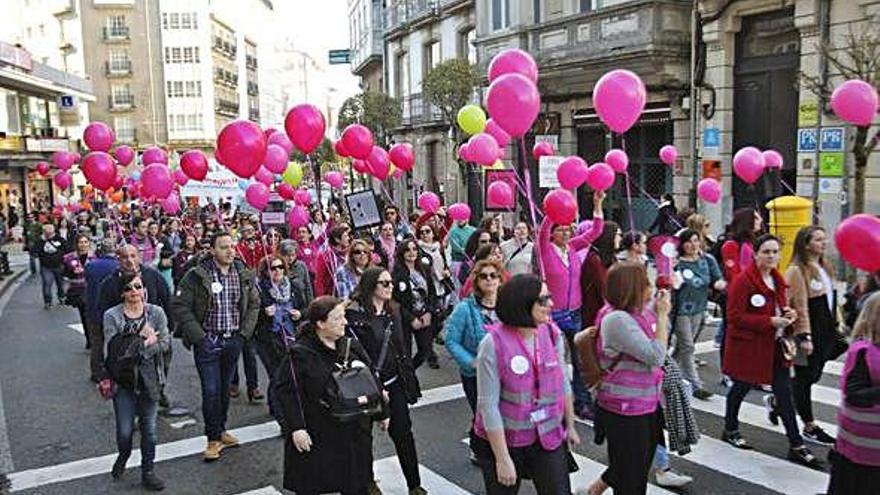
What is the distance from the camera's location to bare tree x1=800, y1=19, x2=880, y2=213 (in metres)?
11.3

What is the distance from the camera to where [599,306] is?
676 cm

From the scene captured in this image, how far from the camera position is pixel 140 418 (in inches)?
217

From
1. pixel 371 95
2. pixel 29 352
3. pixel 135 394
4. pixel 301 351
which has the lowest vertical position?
pixel 29 352

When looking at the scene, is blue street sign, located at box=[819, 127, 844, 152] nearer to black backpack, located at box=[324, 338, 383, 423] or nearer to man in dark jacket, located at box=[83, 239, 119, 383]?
man in dark jacket, located at box=[83, 239, 119, 383]

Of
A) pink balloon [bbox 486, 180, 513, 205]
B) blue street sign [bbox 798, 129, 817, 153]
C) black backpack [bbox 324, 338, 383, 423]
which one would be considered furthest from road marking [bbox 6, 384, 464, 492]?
blue street sign [bbox 798, 129, 817, 153]

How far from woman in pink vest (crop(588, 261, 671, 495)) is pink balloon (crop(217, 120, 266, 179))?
3.79 m

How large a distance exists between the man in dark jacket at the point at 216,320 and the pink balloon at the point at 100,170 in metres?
4.94

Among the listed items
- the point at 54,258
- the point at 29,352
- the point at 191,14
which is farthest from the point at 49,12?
the point at 29,352

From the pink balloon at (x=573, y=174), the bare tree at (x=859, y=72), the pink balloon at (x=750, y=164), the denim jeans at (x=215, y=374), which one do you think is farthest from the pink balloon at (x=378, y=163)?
the bare tree at (x=859, y=72)

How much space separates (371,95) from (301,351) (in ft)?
95.8

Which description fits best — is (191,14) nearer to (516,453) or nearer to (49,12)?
(49,12)

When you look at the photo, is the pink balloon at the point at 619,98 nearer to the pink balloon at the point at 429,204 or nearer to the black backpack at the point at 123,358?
the black backpack at the point at 123,358

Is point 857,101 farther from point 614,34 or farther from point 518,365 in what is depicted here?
point 614,34

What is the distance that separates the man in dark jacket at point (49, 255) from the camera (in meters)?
13.8
